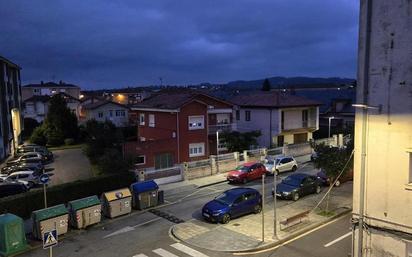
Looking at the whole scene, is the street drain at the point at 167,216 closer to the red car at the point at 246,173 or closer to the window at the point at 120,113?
the red car at the point at 246,173

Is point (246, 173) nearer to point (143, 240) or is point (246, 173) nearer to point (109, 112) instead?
point (143, 240)

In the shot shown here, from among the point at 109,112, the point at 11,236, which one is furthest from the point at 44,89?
the point at 11,236

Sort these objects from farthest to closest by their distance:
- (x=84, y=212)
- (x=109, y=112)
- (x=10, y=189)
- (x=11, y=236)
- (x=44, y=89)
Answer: (x=44, y=89) < (x=109, y=112) < (x=10, y=189) < (x=84, y=212) < (x=11, y=236)

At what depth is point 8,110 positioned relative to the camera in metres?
47.9

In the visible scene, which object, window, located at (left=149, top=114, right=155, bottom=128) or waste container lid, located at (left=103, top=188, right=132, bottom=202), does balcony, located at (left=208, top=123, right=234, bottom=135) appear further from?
waste container lid, located at (left=103, top=188, right=132, bottom=202)

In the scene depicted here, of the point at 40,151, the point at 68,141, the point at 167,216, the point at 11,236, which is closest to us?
the point at 11,236

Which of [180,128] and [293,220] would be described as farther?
[180,128]

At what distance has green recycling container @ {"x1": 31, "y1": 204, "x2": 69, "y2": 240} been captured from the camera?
18641 millimetres

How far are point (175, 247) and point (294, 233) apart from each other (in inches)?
234

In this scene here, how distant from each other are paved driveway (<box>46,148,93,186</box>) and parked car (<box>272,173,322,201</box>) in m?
19.2

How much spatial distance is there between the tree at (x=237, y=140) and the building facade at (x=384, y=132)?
2444 centimetres

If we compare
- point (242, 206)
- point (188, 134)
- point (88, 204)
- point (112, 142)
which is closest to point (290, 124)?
point (188, 134)

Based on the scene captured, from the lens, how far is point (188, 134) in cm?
3681

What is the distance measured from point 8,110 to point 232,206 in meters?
39.0
